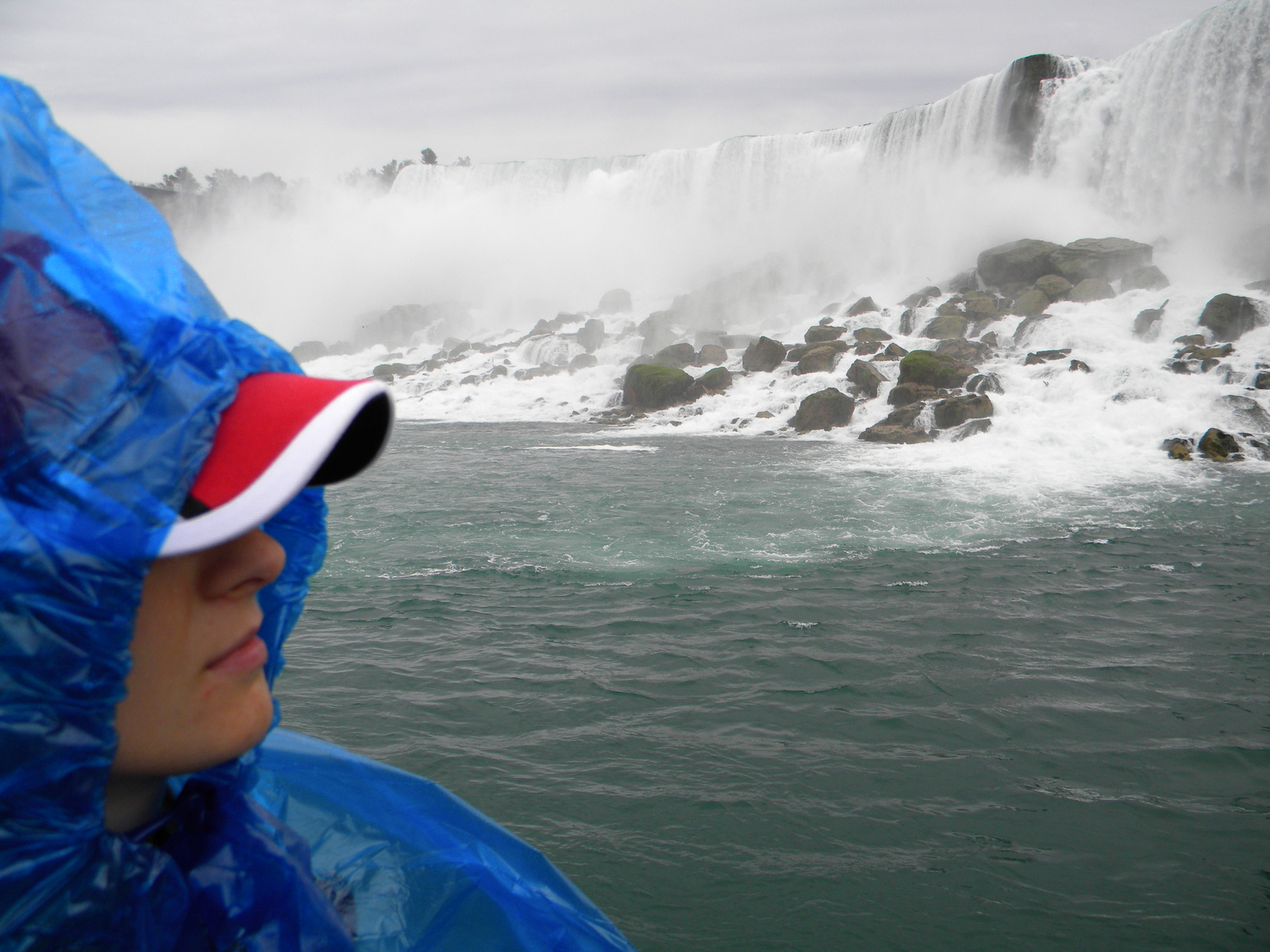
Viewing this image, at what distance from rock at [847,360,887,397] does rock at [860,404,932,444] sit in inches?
93.0

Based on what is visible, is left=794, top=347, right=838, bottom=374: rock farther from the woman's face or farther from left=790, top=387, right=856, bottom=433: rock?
the woman's face

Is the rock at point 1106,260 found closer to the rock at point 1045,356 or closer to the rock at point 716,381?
the rock at point 1045,356

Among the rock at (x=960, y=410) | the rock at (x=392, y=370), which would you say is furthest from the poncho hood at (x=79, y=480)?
the rock at (x=392, y=370)

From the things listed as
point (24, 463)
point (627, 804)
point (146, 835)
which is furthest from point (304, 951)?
point (627, 804)

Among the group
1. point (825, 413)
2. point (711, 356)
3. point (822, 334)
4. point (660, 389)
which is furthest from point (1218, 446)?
point (711, 356)

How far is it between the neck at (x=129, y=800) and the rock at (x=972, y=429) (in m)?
17.5

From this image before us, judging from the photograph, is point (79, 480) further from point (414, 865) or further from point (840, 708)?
point (840, 708)

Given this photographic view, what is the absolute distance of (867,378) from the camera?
2206cm

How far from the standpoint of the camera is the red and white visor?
0.82 metres

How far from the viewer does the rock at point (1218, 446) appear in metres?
14.4

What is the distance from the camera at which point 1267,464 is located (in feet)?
45.3

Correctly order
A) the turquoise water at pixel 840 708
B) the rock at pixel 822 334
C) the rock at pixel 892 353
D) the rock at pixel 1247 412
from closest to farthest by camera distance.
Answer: the turquoise water at pixel 840 708 → the rock at pixel 1247 412 → the rock at pixel 892 353 → the rock at pixel 822 334

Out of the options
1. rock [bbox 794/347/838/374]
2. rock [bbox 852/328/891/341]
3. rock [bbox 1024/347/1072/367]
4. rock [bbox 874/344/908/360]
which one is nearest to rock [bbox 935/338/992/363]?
rock [bbox 874/344/908/360]

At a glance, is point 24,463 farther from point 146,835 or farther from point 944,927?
point 944,927
